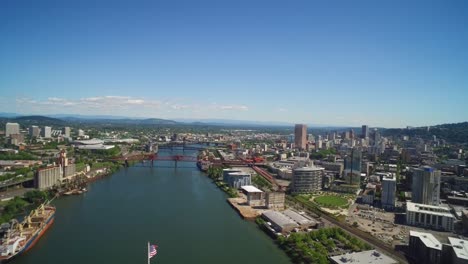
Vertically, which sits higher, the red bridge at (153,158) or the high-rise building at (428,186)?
the high-rise building at (428,186)

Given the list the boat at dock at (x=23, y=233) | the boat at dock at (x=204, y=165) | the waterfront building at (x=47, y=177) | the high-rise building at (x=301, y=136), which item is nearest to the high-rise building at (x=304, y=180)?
the boat at dock at (x=204, y=165)

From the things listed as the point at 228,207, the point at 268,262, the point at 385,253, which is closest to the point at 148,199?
the point at 228,207

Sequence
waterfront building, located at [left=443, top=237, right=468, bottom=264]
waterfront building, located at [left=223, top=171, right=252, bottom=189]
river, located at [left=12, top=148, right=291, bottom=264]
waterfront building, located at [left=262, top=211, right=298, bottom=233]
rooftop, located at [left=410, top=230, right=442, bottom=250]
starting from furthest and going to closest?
1. waterfront building, located at [left=223, top=171, right=252, bottom=189]
2. waterfront building, located at [left=262, top=211, right=298, bottom=233]
3. river, located at [left=12, top=148, right=291, bottom=264]
4. rooftop, located at [left=410, top=230, right=442, bottom=250]
5. waterfront building, located at [left=443, top=237, right=468, bottom=264]

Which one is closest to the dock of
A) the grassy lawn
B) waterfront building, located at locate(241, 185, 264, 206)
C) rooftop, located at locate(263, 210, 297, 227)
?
waterfront building, located at locate(241, 185, 264, 206)

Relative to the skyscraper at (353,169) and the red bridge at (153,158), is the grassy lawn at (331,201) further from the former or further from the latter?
the red bridge at (153,158)

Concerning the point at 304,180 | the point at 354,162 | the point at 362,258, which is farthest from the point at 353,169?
the point at 362,258

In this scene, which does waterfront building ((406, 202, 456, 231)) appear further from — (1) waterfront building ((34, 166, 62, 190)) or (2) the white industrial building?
(2) the white industrial building
